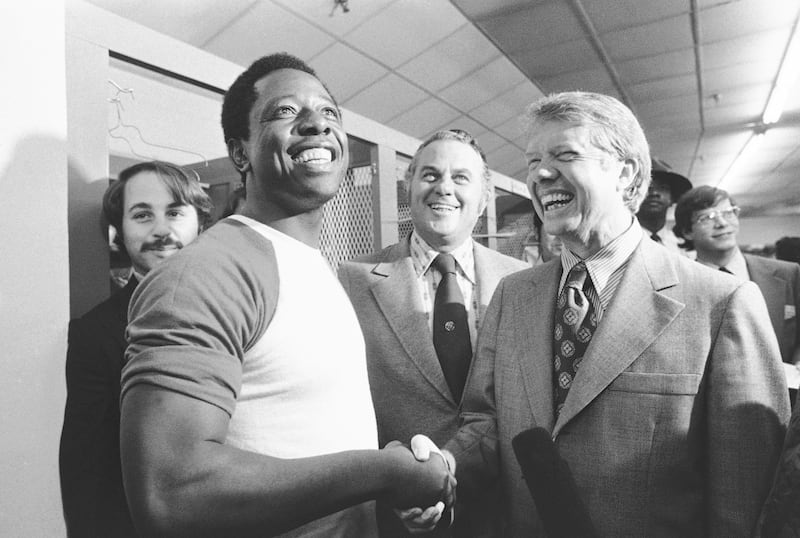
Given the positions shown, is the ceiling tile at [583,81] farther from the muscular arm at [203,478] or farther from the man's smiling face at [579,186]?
the muscular arm at [203,478]

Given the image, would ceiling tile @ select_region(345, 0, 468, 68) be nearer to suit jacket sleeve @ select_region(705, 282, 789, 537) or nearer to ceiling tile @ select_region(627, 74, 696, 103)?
ceiling tile @ select_region(627, 74, 696, 103)

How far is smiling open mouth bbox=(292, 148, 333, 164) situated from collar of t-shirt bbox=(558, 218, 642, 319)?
0.73 meters

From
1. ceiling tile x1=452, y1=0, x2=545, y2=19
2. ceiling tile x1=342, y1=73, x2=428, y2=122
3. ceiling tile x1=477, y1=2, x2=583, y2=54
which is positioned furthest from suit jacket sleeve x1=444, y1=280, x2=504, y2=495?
ceiling tile x1=342, y1=73, x2=428, y2=122

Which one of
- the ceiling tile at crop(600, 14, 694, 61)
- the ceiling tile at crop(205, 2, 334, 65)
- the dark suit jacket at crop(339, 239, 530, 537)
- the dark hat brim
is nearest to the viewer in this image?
the dark suit jacket at crop(339, 239, 530, 537)

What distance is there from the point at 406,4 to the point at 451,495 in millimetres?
4793

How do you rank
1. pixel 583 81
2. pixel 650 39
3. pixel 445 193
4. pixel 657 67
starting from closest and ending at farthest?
pixel 445 193
pixel 650 39
pixel 657 67
pixel 583 81

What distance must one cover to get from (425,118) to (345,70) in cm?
173

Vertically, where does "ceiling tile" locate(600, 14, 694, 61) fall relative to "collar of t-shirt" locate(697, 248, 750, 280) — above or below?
above

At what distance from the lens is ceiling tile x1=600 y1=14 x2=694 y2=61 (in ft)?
17.9

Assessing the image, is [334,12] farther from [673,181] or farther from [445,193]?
[445,193]

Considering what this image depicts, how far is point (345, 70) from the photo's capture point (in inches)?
220

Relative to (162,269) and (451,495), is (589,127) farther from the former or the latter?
(162,269)

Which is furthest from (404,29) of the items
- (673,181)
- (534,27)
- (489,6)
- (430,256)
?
(430,256)

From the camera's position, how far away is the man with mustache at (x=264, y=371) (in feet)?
2.33
